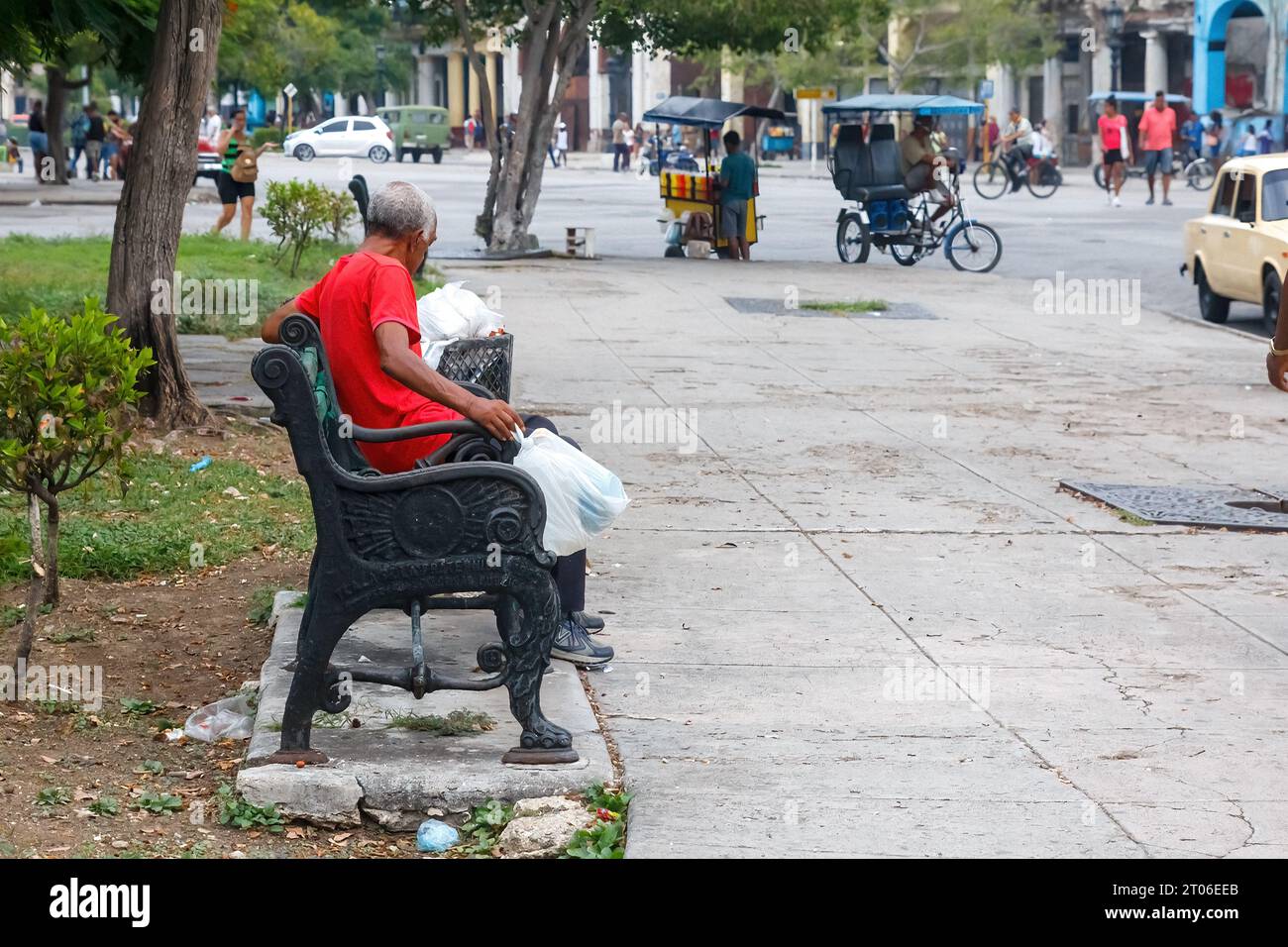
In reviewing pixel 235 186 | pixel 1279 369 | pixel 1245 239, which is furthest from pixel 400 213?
pixel 235 186

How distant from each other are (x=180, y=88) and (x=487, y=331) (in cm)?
419

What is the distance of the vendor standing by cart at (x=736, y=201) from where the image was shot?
2433 cm

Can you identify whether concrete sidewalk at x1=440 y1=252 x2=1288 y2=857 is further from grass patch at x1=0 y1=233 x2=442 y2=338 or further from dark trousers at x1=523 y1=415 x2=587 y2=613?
grass patch at x1=0 y1=233 x2=442 y2=338

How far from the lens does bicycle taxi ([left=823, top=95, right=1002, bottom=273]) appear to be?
2344 centimetres

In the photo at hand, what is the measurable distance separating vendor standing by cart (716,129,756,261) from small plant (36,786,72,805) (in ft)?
65.5

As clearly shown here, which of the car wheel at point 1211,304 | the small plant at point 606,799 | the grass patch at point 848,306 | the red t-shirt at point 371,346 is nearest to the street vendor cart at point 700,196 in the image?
the grass patch at point 848,306

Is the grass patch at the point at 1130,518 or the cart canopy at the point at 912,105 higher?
the cart canopy at the point at 912,105

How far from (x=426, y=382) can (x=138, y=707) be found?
1.49 meters

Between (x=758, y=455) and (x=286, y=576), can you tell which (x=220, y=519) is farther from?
(x=758, y=455)

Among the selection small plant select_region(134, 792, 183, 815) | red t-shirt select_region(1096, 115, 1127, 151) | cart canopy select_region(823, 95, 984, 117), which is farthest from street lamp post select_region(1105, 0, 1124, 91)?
small plant select_region(134, 792, 183, 815)

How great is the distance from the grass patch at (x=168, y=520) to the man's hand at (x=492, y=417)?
7.84 ft

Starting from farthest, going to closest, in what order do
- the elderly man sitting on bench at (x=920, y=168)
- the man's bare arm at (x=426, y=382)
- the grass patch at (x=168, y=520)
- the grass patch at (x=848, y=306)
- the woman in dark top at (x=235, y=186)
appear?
the woman in dark top at (x=235, y=186)
the elderly man sitting on bench at (x=920, y=168)
the grass patch at (x=848, y=306)
the grass patch at (x=168, y=520)
the man's bare arm at (x=426, y=382)

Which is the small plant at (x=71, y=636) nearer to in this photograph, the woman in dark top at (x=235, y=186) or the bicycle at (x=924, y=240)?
the bicycle at (x=924, y=240)

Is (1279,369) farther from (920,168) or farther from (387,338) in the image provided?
(920,168)
